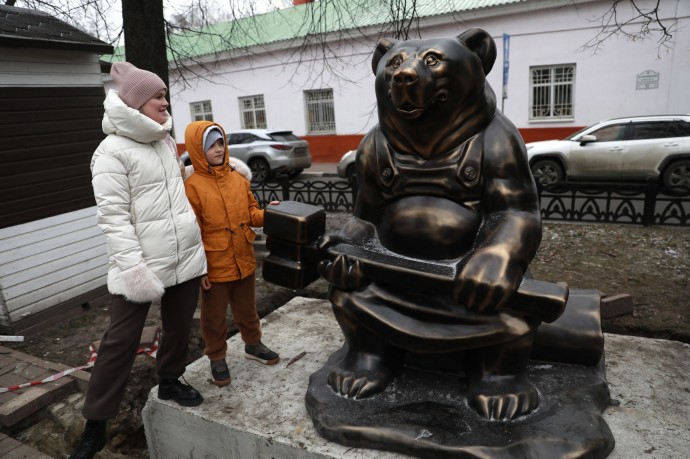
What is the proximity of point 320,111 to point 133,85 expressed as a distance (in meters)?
13.6

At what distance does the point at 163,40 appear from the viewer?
5.21 meters

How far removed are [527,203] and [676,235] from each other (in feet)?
15.9

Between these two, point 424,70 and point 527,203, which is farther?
point 527,203

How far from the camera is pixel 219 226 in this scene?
2553mm

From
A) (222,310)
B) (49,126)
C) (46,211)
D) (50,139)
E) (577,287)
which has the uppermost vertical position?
(49,126)

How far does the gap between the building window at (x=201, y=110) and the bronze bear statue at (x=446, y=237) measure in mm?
16363

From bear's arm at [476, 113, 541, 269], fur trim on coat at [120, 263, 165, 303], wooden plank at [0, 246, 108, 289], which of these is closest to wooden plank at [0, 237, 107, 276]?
wooden plank at [0, 246, 108, 289]

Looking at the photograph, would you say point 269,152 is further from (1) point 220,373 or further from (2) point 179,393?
(2) point 179,393

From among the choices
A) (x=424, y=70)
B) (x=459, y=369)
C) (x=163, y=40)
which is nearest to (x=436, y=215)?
(x=424, y=70)

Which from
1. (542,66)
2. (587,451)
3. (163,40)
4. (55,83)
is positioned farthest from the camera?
(542,66)

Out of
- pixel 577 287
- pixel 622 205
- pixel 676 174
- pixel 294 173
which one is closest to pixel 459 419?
pixel 577 287

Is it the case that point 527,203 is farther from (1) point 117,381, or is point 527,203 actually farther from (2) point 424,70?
(1) point 117,381

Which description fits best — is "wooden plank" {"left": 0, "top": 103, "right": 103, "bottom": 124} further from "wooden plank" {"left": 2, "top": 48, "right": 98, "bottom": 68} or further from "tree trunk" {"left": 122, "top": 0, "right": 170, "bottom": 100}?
"tree trunk" {"left": 122, "top": 0, "right": 170, "bottom": 100}

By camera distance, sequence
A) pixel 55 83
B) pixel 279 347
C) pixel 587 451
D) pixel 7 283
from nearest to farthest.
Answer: pixel 587 451 → pixel 279 347 → pixel 7 283 → pixel 55 83
